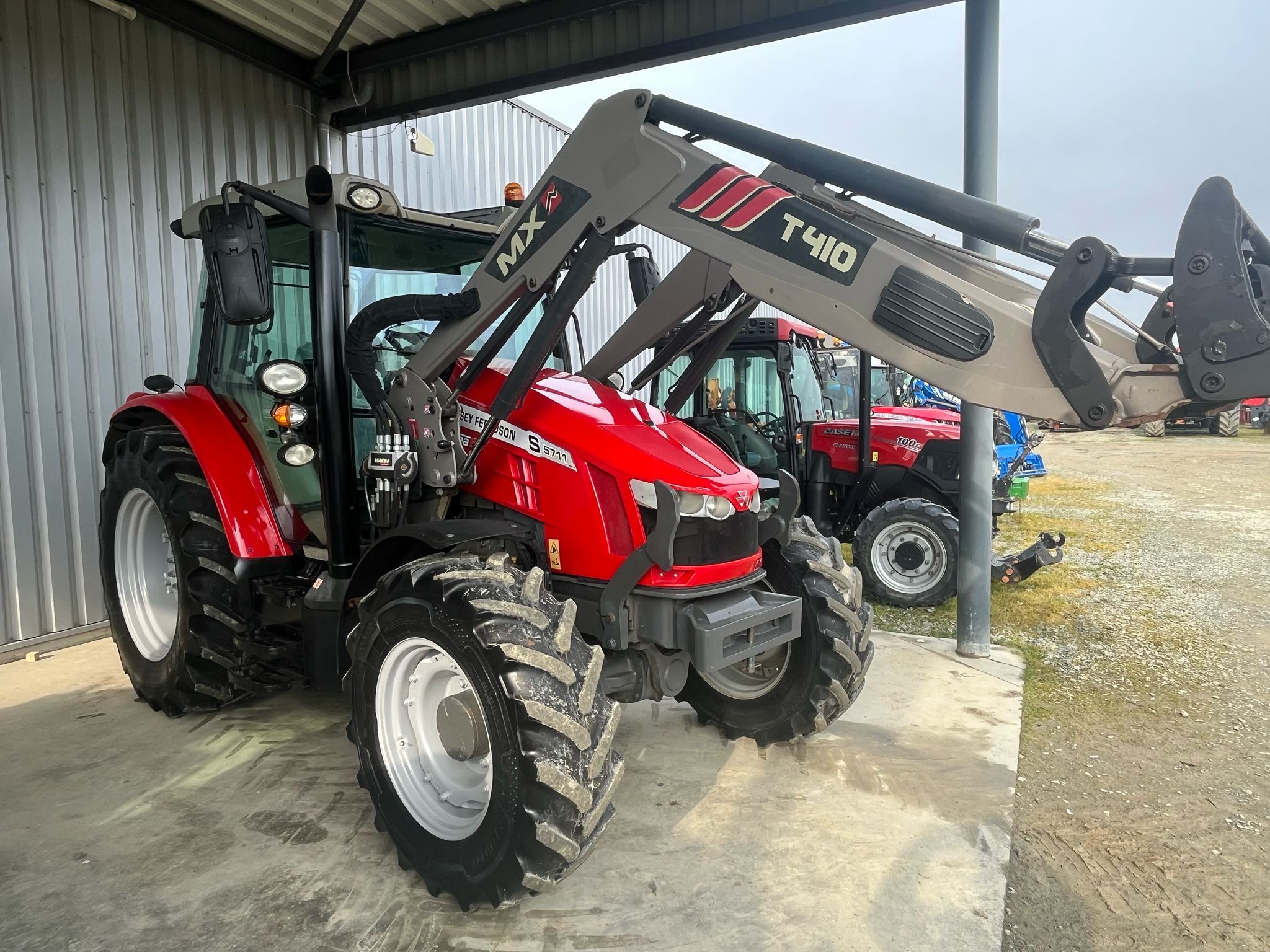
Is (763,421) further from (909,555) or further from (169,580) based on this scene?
(169,580)

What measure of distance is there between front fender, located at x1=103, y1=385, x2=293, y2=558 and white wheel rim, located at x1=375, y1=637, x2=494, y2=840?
1.07m

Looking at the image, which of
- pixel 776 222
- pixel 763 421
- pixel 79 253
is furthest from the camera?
pixel 763 421

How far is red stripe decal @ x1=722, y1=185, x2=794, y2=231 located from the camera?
2129 millimetres

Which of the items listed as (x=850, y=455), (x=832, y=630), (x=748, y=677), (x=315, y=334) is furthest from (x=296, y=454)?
(x=850, y=455)

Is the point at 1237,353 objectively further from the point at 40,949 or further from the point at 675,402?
the point at 40,949

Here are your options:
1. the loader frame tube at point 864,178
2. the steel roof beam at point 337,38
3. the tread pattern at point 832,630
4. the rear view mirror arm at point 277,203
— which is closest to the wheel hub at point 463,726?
the tread pattern at point 832,630

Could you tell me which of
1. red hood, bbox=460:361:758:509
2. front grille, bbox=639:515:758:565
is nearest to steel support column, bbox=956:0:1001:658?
red hood, bbox=460:361:758:509

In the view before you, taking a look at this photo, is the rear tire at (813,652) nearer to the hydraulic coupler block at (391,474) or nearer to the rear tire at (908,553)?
the hydraulic coupler block at (391,474)

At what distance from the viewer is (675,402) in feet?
12.4

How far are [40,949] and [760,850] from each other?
6.91 ft

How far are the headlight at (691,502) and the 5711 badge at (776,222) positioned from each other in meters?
0.85

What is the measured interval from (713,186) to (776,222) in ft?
0.80

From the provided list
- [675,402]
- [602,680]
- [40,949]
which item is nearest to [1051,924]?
[602,680]

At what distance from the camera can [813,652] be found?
128 inches
